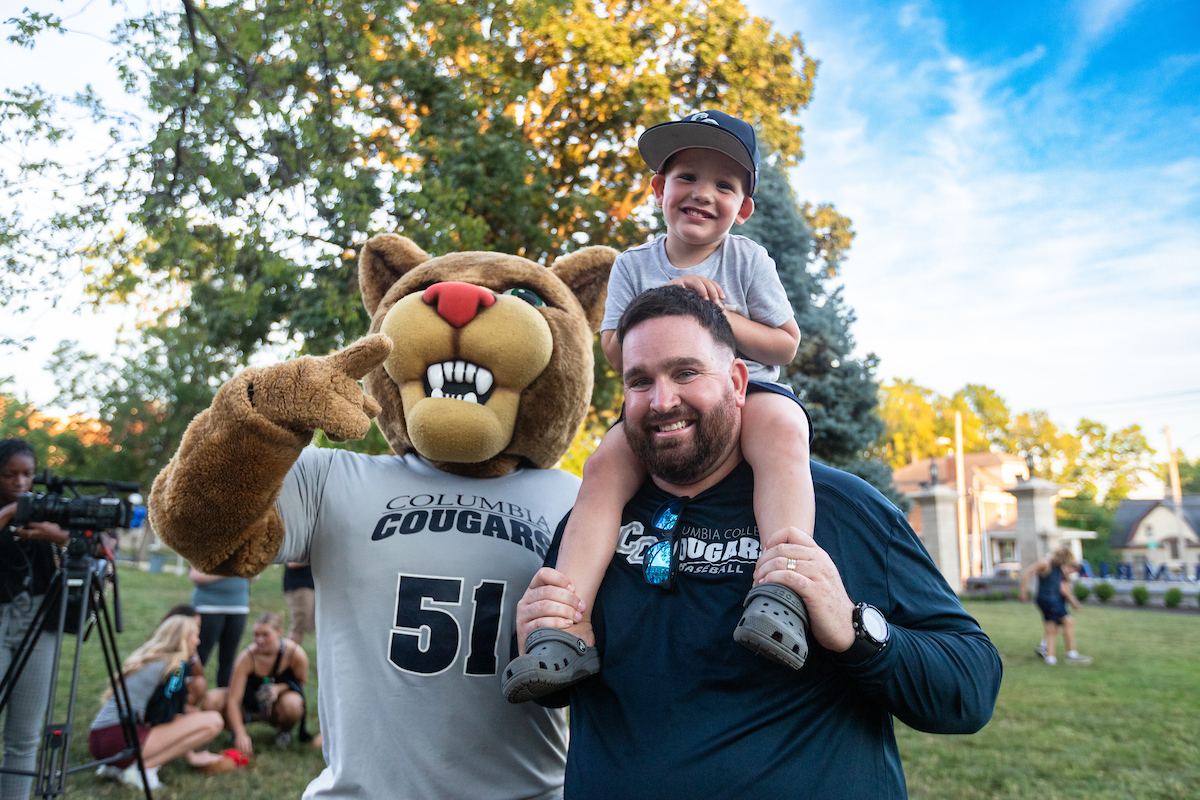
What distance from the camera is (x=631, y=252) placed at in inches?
103

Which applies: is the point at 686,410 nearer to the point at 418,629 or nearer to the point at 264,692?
the point at 418,629

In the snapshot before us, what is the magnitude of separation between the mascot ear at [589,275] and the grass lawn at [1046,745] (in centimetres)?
428

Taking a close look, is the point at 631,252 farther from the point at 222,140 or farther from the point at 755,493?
the point at 222,140

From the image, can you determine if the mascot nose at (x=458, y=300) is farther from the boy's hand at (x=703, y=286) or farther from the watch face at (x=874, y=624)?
the watch face at (x=874, y=624)

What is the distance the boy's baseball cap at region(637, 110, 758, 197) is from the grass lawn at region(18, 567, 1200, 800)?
5.05 m

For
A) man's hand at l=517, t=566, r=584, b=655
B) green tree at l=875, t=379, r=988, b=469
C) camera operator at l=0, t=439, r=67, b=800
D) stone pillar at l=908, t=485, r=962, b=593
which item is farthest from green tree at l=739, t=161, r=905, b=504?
green tree at l=875, t=379, r=988, b=469

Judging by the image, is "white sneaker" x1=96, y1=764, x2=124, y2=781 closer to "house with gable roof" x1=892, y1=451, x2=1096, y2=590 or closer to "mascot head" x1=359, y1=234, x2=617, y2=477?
"mascot head" x1=359, y1=234, x2=617, y2=477

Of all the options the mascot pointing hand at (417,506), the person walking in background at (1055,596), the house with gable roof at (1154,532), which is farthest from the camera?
the house with gable roof at (1154,532)

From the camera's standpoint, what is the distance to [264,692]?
674cm

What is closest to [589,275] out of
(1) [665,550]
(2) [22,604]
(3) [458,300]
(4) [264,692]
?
(3) [458,300]

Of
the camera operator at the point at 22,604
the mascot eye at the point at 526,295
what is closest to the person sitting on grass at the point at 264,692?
the camera operator at the point at 22,604

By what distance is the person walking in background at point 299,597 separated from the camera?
7910mm

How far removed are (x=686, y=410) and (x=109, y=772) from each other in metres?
5.77

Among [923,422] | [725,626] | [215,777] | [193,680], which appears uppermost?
[923,422]
